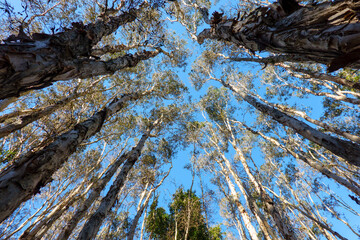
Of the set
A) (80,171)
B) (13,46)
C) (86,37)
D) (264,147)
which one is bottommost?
(13,46)

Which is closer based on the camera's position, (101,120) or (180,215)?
(101,120)

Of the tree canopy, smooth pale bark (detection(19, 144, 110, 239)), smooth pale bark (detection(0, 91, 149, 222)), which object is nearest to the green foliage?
the tree canopy

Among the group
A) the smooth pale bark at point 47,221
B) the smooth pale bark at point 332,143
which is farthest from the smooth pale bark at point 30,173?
the smooth pale bark at point 332,143

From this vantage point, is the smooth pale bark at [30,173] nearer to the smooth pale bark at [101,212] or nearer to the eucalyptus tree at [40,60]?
the eucalyptus tree at [40,60]

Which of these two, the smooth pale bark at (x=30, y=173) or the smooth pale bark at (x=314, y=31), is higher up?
the smooth pale bark at (x=314, y=31)

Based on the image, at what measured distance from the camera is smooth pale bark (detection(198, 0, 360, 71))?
4.91ft

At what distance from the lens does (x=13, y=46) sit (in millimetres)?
1472

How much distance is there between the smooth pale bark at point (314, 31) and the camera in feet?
4.91

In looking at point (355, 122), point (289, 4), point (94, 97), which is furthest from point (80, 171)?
point (355, 122)

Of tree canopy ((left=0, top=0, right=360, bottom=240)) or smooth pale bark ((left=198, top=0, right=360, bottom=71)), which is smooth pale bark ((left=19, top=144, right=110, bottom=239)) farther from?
smooth pale bark ((left=198, top=0, right=360, bottom=71))

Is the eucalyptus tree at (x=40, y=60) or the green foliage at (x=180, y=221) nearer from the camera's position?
the eucalyptus tree at (x=40, y=60)

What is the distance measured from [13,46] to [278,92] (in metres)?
15.2

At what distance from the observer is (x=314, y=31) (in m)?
1.74

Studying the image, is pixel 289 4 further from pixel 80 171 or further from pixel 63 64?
pixel 80 171
